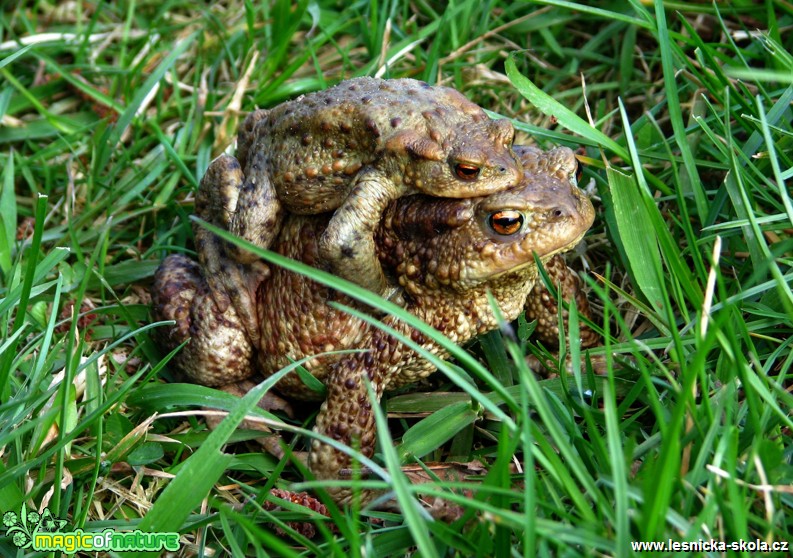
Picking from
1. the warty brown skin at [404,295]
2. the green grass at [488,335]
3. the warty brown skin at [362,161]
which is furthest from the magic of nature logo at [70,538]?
the warty brown skin at [362,161]

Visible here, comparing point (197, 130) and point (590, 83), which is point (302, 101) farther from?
point (590, 83)

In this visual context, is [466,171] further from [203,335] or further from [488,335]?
[203,335]

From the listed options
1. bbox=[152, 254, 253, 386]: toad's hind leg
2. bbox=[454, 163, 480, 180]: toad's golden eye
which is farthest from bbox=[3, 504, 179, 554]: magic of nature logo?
bbox=[454, 163, 480, 180]: toad's golden eye

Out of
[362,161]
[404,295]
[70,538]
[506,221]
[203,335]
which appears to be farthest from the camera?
[203,335]

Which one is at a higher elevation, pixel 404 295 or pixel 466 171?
pixel 466 171

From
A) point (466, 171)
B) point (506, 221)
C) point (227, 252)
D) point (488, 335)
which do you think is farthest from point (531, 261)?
point (227, 252)

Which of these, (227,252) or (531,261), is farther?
(227,252)

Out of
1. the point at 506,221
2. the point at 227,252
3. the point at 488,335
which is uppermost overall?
the point at 506,221

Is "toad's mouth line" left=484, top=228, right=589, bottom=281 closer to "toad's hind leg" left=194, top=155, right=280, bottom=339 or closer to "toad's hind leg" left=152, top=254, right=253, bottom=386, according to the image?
"toad's hind leg" left=194, top=155, right=280, bottom=339
